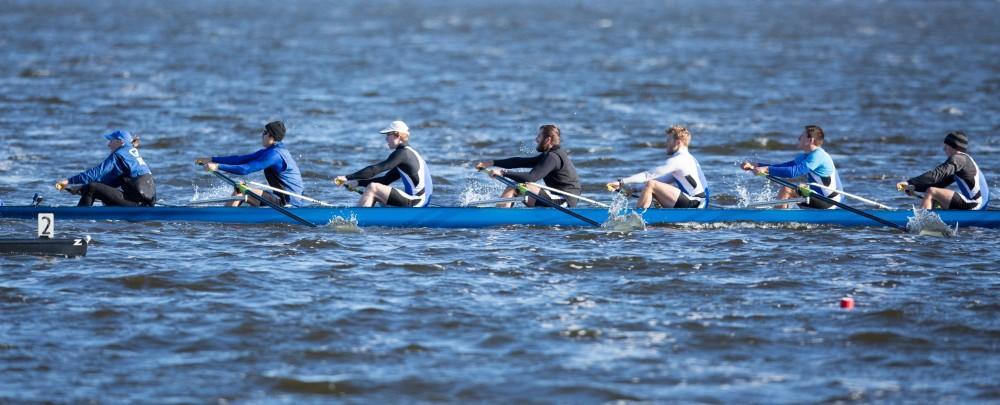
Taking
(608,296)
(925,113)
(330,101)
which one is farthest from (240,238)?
(925,113)

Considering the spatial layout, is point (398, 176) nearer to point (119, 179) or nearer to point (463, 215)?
point (463, 215)

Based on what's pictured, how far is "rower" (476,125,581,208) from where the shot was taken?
1803 cm

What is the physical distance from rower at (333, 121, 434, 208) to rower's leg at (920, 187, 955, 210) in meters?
6.39

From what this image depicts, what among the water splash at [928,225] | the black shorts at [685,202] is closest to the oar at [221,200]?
the black shorts at [685,202]

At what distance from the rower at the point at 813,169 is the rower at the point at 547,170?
2304mm

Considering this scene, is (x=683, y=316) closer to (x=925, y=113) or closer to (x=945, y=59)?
(x=925, y=113)

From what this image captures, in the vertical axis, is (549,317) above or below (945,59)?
below

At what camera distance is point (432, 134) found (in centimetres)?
3164

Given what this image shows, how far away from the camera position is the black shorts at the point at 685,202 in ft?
59.9

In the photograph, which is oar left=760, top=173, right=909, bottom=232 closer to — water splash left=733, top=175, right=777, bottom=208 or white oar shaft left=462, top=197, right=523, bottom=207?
white oar shaft left=462, top=197, right=523, bottom=207

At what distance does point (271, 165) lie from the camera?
18.2m

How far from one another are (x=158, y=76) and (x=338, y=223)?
26874mm

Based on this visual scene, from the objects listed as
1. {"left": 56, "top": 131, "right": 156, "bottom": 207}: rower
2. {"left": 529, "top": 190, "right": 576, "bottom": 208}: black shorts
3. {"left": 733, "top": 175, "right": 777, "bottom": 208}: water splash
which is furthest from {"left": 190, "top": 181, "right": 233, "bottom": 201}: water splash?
{"left": 733, "top": 175, "right": 777, "bottom": 208}: water splash

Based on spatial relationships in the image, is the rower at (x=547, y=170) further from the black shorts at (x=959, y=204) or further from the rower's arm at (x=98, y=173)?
the black shorts at (x=959, y=204)
